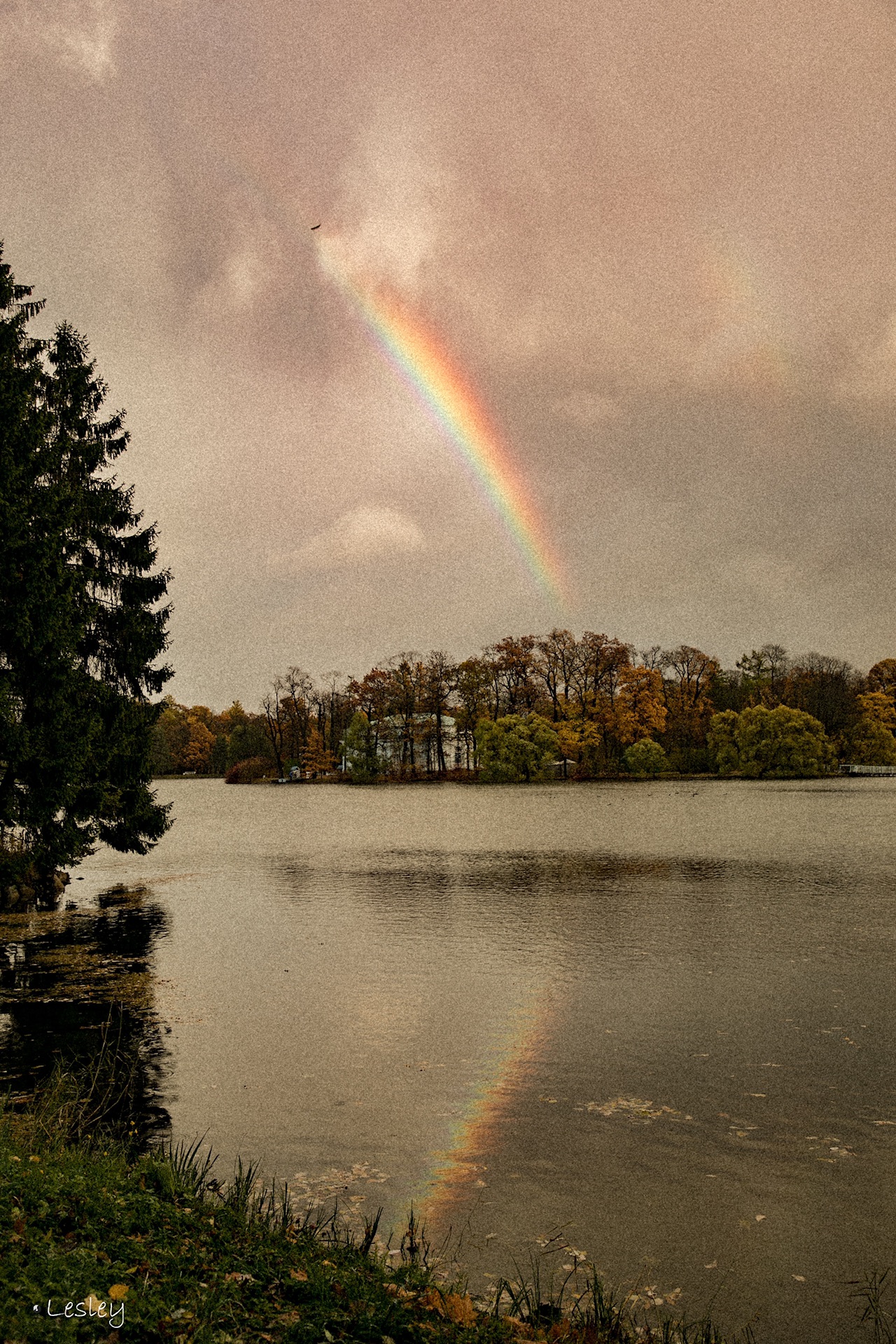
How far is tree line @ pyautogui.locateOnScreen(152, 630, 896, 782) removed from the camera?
9888 cm

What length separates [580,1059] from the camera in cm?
1106

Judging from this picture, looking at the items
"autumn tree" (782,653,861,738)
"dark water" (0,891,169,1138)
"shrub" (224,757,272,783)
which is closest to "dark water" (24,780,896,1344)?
"dark water" (0,891,169,1138)

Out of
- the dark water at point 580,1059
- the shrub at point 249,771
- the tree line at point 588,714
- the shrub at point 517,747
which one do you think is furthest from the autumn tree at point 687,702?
the dark water at point 580,1059

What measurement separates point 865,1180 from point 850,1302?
5.92ft

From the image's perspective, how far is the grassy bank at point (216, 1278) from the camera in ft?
14.7

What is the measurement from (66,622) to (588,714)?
297 ft

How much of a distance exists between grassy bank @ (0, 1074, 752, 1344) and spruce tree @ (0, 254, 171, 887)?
1279 centimetres

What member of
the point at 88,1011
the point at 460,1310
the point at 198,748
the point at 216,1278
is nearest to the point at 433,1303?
the point at 460,1310

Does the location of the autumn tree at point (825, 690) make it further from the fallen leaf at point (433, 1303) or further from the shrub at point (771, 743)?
the fallen leaf at point (433, 1303)

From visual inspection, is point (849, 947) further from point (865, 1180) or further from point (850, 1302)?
point (850, 1302)

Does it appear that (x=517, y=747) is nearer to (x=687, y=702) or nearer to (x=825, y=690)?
(x=687, y=702)

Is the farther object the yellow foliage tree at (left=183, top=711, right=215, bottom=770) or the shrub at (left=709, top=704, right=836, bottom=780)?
the yellow foliage tree at (left=183, top=711, right=215, bottom=770)

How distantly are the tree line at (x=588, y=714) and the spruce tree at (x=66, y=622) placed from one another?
74.2m

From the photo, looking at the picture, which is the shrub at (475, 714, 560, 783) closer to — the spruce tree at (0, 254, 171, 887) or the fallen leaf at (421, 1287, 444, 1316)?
the spruce tree at (0, 254, 171, 887)
